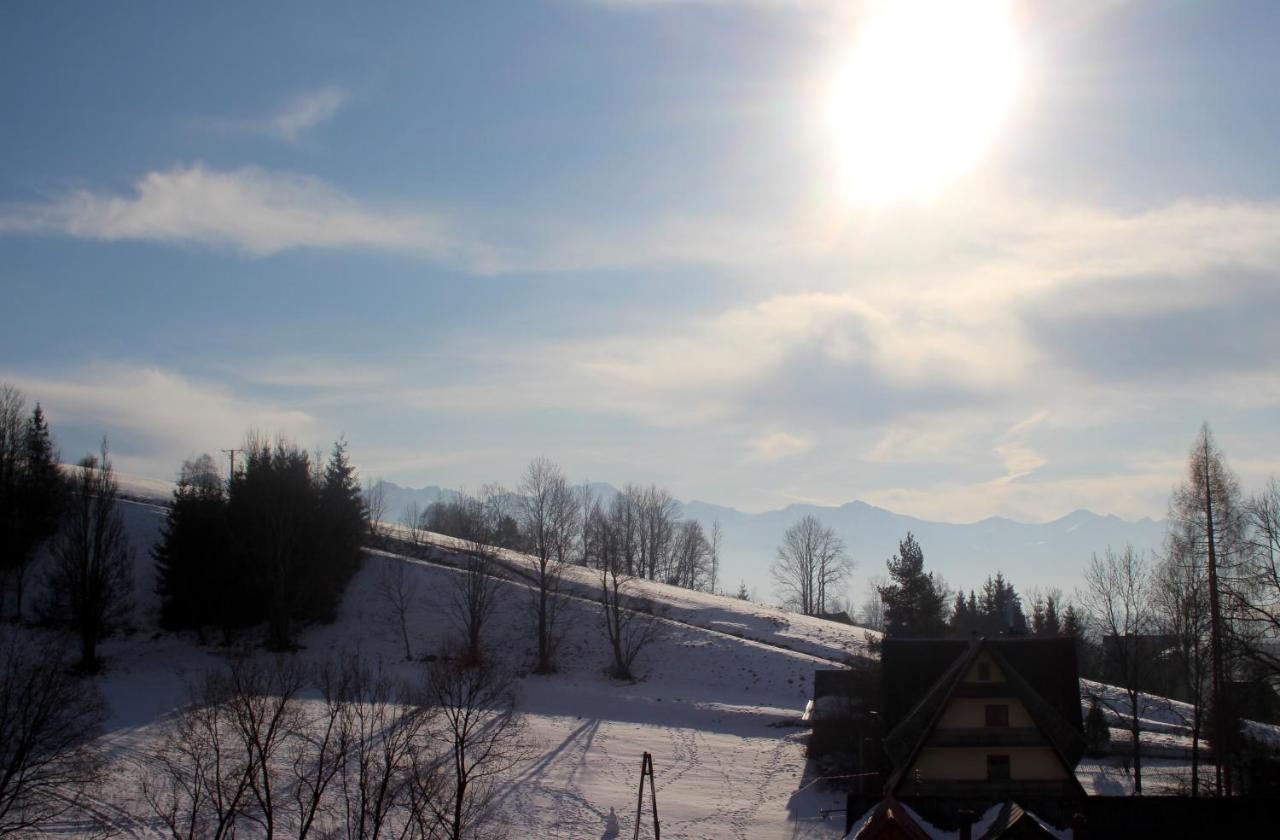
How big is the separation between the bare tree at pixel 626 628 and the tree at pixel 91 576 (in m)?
27.4

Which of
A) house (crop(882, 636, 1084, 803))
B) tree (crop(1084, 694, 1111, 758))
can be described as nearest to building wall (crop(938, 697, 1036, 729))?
house (crop(882, 636, 1084, 803))

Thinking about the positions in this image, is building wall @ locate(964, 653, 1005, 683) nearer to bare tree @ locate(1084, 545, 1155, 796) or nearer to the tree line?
bare tree @ locate(1084, 545, 1155, 796)

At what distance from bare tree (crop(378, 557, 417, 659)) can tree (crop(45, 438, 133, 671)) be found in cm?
1472

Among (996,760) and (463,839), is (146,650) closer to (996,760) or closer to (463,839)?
(463,839)

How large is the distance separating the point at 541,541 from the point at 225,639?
770 inches

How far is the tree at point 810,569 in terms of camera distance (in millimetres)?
119375

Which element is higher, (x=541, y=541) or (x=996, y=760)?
(x=541, y=541)

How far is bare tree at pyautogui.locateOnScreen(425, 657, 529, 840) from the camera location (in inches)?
1017

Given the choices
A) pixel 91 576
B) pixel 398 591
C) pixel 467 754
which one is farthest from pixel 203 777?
pixel 398 591

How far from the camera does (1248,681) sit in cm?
3014

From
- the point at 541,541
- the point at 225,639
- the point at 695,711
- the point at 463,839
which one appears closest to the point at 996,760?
the point at 463,839

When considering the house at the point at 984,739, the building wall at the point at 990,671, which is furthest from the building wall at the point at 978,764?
the building wall at the point at 990,671

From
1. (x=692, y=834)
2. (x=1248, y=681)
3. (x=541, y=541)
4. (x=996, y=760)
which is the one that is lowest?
(x=692, y=834)

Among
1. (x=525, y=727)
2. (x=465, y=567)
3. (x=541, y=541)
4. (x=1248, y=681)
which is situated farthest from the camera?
(x=465, y=567)
